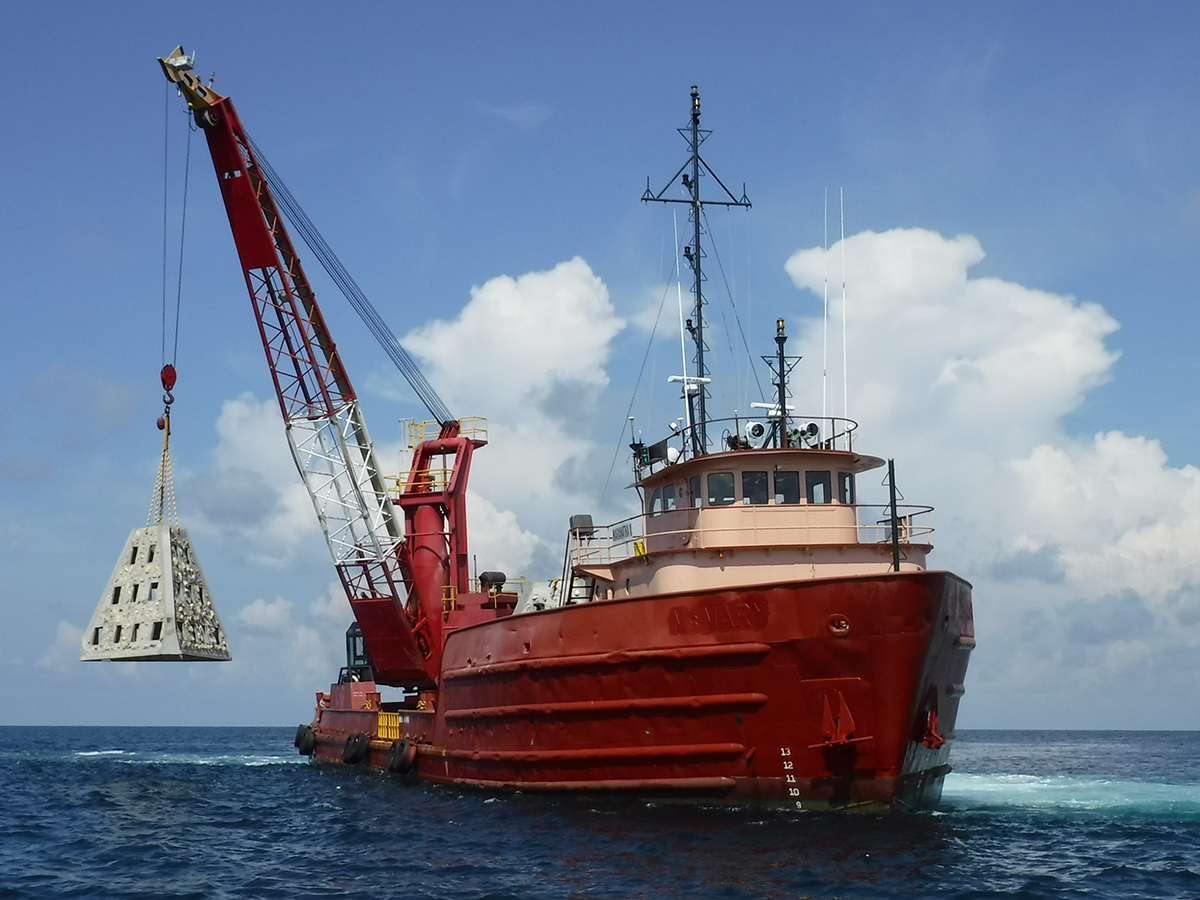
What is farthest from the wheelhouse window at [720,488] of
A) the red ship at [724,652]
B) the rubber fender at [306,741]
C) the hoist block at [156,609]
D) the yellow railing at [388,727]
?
the rubber fender at [306,741]

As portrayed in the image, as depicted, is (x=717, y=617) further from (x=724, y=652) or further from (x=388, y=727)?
(x=388, y=727)

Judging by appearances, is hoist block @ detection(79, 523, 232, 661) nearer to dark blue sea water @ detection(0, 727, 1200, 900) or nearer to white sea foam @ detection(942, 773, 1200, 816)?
dark blue sea water @ detection(0, 727, 1200, 900)

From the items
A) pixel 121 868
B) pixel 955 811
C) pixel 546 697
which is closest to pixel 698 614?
pixel 546 697

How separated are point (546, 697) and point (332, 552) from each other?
12169 mm

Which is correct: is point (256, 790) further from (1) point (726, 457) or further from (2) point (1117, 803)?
(2) point (1117, 803)

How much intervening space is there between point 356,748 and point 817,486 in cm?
1559

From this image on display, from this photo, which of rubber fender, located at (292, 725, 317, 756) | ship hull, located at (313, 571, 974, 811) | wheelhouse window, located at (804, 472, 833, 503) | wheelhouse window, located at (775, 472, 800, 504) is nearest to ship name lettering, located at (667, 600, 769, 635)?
ship hull, located at (313, 571, 974, 811)

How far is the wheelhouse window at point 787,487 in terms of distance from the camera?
20359mm

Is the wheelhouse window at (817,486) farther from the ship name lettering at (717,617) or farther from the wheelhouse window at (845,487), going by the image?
the ship name lettering at (717,617)

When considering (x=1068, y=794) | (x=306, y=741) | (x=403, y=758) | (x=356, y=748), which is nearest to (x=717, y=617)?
(x=403, y=758)

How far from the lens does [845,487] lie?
21.0 meters

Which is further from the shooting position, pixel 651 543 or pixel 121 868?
pixel 651 543

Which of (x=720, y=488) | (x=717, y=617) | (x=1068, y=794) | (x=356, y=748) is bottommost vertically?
(x=1068, y=794)

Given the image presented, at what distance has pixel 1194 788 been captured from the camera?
93.0ft
